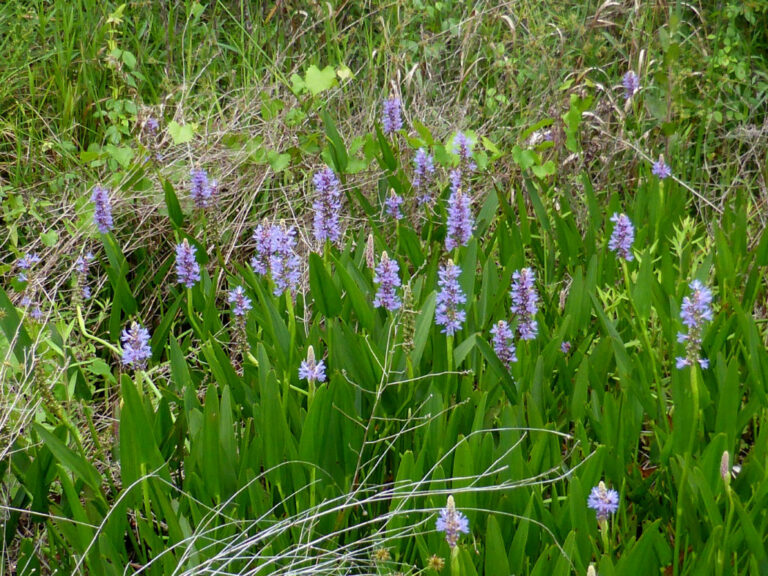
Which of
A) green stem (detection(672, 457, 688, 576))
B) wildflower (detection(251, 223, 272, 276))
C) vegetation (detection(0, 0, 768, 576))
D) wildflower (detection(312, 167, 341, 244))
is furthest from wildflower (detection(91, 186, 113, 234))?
green stem (detection(672, 457, 688, 576))

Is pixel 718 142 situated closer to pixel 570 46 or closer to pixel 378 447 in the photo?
pixel 570 46

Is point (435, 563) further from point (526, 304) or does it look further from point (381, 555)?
point (526, 304)

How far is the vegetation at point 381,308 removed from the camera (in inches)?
67.7

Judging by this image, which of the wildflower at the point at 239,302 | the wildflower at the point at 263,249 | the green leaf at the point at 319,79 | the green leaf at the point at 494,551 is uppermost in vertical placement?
the green leaf at the point at 319,79

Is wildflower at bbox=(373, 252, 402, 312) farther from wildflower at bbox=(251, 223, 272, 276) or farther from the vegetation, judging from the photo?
wildflower at bbox=(251, 223, 272, 276)

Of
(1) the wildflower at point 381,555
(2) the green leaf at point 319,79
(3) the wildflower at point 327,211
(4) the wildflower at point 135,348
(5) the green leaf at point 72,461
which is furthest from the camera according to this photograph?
(2) the green leaf at point 319,79

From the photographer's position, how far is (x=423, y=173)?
9.62ft

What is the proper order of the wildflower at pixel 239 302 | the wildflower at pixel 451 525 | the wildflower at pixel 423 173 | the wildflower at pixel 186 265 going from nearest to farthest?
the wildflower at pixel 451 525 → the wildflower at pixel 239 302 → the wildflower at pixel 186 265 → the wildflower at pixel 423 173

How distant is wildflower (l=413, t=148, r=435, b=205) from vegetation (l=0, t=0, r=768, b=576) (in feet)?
0.04

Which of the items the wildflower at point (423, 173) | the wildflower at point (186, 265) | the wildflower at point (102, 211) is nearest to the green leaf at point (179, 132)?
the wildflower at point (102, 211)

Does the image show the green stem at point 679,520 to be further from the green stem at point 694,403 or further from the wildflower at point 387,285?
the wildflower at point 387,285

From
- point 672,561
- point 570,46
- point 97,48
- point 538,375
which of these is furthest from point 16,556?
point 570,46

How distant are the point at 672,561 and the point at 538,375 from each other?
428 millimetres

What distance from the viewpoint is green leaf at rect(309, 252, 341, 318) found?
2236mm
